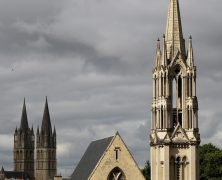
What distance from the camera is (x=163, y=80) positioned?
7544 cm

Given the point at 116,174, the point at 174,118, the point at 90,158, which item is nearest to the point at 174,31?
the point at 174,118

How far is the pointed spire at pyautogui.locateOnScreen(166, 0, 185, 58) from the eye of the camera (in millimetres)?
77375

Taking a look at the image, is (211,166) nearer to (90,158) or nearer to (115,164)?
(90,158)

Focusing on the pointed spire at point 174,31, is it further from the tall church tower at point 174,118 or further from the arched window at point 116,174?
the arched window at point 116,174

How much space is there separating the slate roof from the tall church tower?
5106mm

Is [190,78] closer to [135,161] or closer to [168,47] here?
[168,47]

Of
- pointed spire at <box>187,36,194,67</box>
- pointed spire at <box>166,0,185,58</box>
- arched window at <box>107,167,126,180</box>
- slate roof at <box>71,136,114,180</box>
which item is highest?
pointed spire at <box>166,0,185,58</box>

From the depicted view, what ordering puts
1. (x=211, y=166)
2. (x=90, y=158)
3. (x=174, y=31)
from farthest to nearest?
1. (x=211, y=166)
2. (x=90, y=158)
3. (x=174, y=31)

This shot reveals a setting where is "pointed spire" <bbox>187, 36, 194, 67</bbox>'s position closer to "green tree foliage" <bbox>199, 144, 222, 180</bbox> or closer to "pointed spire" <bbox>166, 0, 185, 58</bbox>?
"pointed spire" <bbox>166, 0, 185, 58</bbox>

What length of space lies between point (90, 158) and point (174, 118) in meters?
10.2

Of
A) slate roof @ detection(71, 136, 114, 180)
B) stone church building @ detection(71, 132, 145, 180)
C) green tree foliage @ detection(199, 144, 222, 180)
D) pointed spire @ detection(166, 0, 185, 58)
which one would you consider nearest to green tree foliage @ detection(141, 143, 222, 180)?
green tree foliage @ detection(199, 144, 222, 180)

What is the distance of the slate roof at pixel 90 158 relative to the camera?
254 feet

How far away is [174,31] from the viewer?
7825 cm

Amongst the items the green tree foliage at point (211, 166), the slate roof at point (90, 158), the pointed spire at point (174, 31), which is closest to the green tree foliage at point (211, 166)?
the green tree foliage at point (211, 166)
